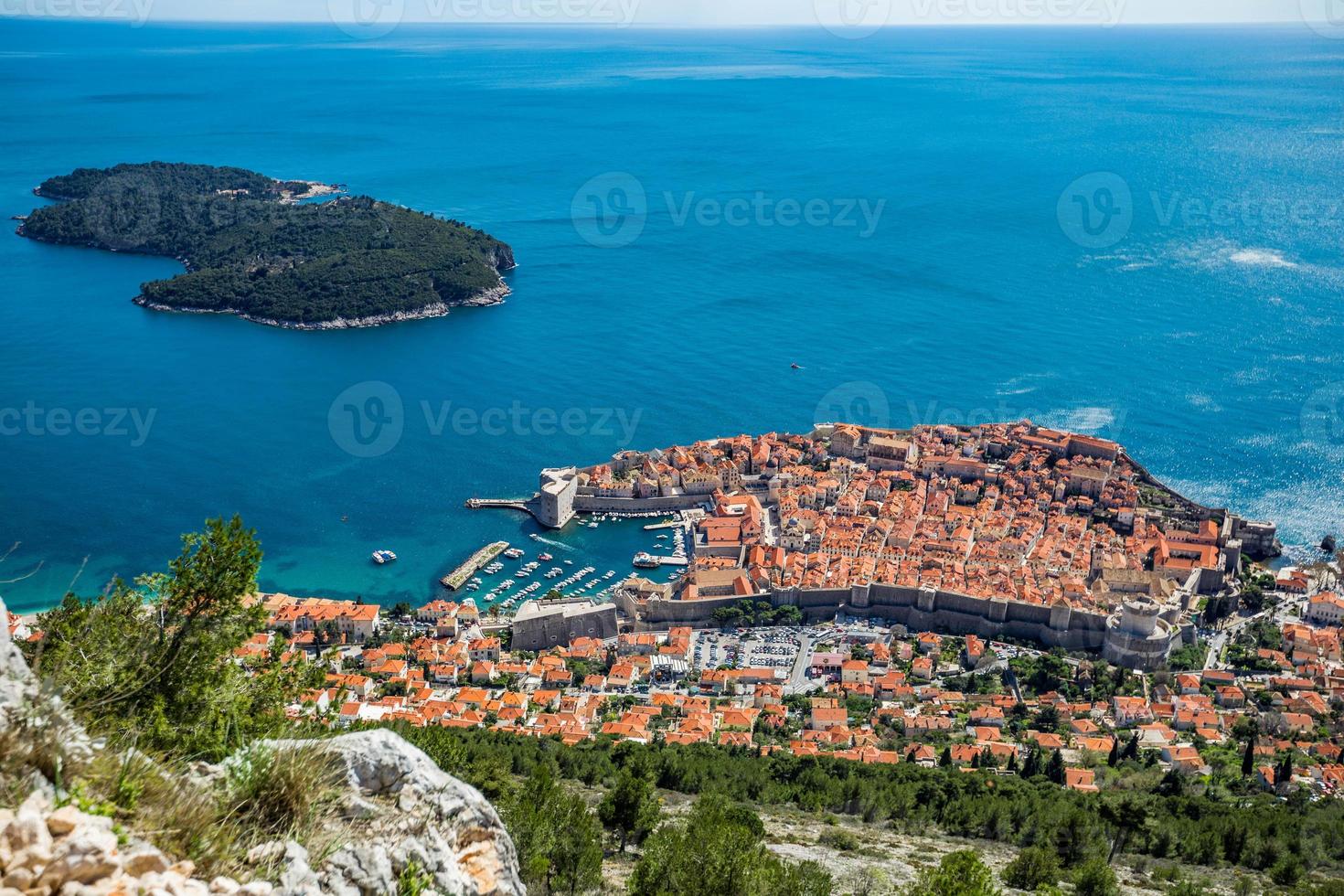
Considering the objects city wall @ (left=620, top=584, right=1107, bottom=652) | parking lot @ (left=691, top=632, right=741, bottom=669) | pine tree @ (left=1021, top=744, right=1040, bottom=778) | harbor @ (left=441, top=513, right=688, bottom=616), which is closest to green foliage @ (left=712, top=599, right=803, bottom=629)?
city wall @ (left=620, top=584, right=1107, bottom=652)

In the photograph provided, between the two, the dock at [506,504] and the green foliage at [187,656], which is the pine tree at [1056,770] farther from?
the dock at [506,504]

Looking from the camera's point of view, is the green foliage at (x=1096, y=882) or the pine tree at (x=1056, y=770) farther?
the pine tree at (x=1056, y=770)

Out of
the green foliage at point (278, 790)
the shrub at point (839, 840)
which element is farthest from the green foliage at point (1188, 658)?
the green foliage at point (278, 790)

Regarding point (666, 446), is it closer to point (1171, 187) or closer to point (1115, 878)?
point (1115, 878)

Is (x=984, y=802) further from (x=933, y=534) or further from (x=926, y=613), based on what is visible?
(x=933, y=534)

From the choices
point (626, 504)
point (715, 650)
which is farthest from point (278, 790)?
point (626, 504)

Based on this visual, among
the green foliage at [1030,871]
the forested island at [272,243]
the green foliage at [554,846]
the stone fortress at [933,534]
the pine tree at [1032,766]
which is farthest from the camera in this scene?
the forested island at [272,243]

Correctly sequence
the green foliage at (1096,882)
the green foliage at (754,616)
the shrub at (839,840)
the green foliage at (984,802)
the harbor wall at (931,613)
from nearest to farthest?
the green foliage at (1096,882) → the shrub at (839,840) → the green foliage at (984,802) → the harbor wall at (931,613) → the green foliage at (754,616)

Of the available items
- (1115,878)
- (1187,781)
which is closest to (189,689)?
(1115,878)
